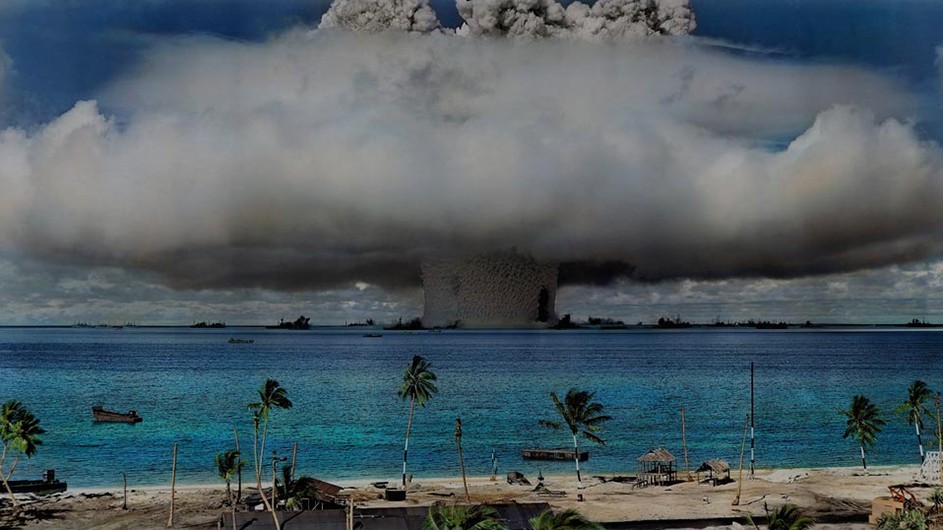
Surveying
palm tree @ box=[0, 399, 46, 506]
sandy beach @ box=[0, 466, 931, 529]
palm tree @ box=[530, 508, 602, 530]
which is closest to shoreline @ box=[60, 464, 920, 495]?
sandy beach @ box=[0, 466, 931, 529]

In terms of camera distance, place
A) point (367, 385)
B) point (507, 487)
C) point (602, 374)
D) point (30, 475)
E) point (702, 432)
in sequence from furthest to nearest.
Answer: point (602, 374), point (367, 385), point (702, 432), point (30, 475), point (507, 487)

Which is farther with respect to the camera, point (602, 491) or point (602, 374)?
point (602, 374)

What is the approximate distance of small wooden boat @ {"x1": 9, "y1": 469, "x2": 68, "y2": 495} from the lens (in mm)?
55688

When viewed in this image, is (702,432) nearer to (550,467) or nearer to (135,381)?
(550,467)

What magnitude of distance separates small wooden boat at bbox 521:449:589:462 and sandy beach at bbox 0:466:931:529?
44.3ft

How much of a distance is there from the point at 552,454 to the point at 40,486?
3493 cm

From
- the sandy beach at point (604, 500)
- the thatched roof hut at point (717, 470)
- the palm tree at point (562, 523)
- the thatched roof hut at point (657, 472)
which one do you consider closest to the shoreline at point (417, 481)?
the sandy beach at point (604, 500)

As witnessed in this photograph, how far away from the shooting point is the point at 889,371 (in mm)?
176500

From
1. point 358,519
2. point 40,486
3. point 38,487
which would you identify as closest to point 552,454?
point 40,486

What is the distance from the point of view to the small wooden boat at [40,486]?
55.7 meters

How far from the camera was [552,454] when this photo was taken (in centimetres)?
7312

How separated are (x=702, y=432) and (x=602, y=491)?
4315 centimetres

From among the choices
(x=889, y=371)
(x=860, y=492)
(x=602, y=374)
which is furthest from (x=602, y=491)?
(x=889, y=371)

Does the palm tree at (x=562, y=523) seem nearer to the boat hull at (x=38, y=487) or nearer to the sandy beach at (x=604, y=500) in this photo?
the sandy beach at (x=604, y=500)
